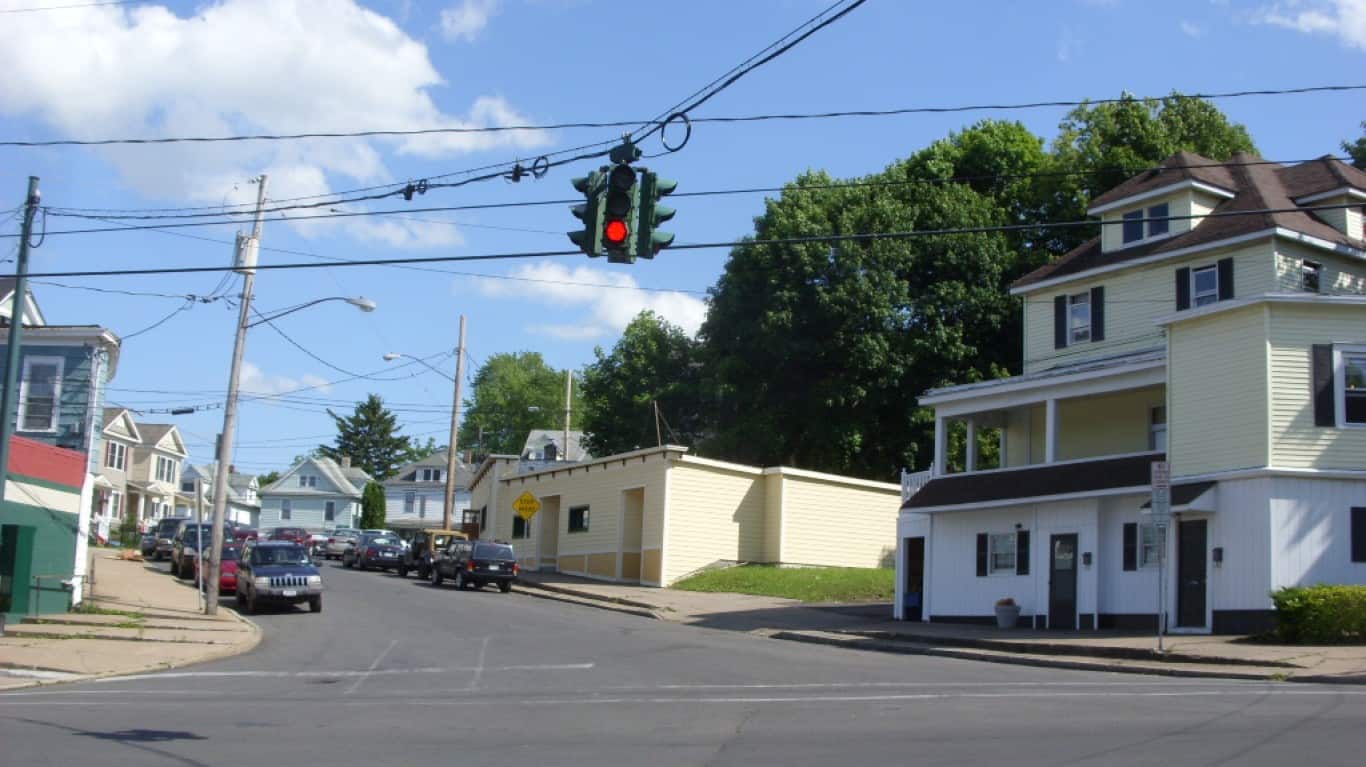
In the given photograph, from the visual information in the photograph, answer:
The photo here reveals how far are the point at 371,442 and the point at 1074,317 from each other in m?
102

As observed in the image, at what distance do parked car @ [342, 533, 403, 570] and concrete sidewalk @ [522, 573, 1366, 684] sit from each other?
13161 mm

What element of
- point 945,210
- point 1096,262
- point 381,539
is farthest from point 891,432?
point 381,539

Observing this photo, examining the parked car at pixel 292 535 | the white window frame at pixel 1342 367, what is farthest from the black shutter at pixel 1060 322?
the parked car at pixel 292 535

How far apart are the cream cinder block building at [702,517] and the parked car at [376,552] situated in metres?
7.22

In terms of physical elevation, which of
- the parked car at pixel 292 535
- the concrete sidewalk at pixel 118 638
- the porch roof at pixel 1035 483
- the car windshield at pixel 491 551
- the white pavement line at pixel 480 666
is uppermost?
the porch roof at pixel 1035 483

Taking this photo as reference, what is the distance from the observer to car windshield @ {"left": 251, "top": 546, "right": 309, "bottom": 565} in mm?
33656

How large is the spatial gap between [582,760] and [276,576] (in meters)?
22.3

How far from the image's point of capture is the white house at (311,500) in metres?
104

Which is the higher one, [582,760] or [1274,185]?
[1274,185]

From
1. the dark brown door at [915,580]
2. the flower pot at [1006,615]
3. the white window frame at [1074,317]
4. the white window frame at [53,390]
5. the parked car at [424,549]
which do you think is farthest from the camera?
the parked car at [424,549]

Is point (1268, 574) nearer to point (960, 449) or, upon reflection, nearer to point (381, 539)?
point (960, 449)

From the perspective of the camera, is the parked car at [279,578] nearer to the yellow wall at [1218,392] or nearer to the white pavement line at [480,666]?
the white pavement line at [480,666]

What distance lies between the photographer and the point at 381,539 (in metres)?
53.7

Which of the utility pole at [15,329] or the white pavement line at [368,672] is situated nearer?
the white pavement line at [368,672]
